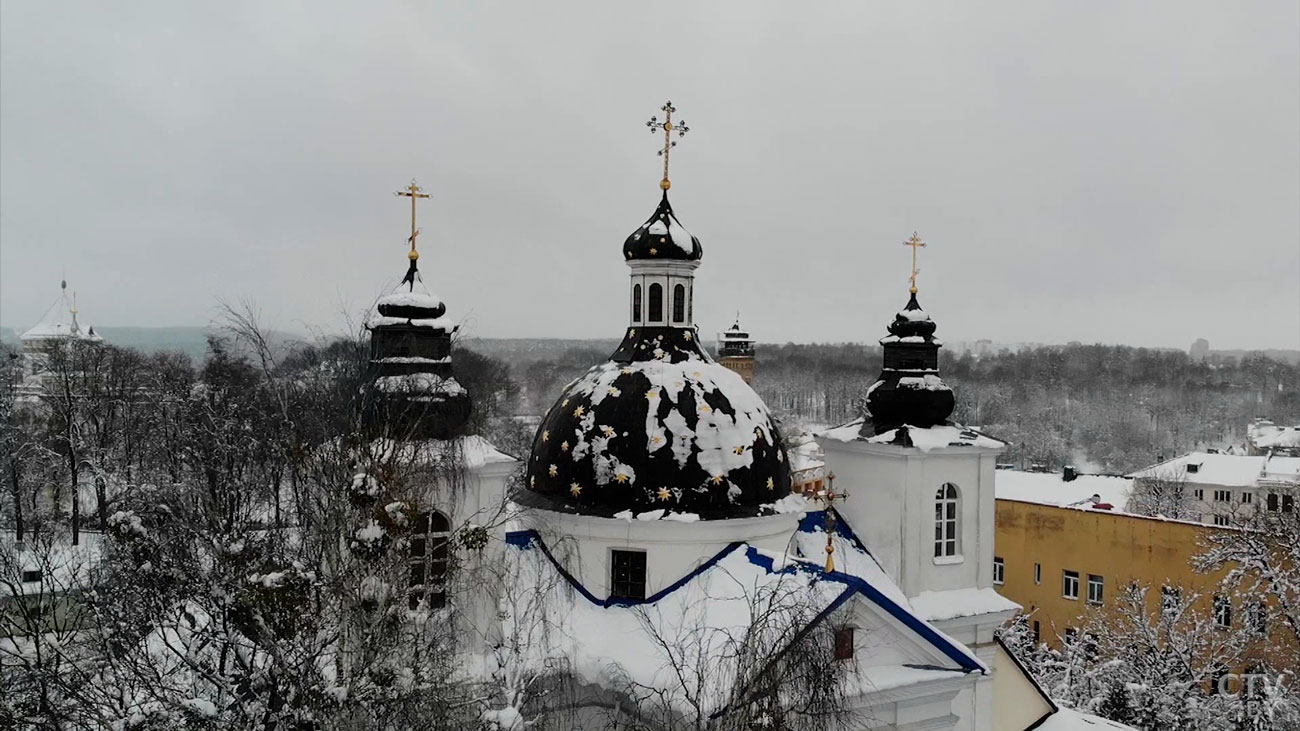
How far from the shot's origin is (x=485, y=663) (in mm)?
10852

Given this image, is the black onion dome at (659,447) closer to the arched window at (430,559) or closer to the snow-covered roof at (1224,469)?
the arched window at (430,559)

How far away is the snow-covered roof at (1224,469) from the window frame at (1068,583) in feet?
44.8

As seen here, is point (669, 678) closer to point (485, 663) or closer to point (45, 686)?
point (485, 663)

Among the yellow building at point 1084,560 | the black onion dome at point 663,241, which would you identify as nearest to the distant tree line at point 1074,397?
the yellow building at point 1084,560

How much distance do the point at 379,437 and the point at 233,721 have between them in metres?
3.06

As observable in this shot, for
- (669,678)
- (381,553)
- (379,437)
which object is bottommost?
(669,678)

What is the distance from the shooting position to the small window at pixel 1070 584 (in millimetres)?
29188

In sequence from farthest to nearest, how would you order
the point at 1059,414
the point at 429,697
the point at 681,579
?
1. the point at 1059,414
2. the point at 681,579
3. the point at 429,697

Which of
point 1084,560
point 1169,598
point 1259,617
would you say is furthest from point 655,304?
point 1084,560

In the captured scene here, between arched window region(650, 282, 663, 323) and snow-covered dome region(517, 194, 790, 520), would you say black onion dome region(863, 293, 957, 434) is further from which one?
arched window region(650, 282, 663, 323)

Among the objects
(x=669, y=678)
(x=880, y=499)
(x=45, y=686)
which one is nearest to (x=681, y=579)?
(x=669, y=678)

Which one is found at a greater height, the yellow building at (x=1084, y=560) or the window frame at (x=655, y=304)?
the window frame at (x=655, y=304)

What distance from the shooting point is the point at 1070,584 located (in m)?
29.4

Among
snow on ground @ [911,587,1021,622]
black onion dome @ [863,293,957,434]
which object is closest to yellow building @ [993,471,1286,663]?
snow on ground @ [911,587,1021,622]
